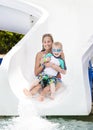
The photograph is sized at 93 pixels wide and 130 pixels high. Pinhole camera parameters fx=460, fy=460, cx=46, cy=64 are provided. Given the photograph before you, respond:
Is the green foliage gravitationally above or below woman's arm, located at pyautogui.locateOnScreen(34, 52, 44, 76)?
above

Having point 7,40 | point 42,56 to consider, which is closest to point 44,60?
point 42,56

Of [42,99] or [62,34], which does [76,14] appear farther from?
[42,99]

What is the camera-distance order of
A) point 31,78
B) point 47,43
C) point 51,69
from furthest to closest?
point 31,78, point 47,43, point 51,69

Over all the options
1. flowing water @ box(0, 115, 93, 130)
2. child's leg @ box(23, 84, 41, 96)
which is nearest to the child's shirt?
child's leg @ box(23, 84, 41, 96)

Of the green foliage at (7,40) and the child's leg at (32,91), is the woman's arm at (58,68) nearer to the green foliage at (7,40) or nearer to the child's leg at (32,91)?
the child's leg at (32,91)

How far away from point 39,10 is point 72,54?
1210 millimetres

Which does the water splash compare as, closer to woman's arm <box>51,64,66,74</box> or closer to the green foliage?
woman's arm <box>51,64,66,74</box>

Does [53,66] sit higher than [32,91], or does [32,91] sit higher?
[53,66]

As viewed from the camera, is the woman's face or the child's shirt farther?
the woman's face

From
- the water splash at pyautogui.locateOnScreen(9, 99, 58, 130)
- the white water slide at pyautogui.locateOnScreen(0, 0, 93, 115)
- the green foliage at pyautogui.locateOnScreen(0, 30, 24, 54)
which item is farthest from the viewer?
the green foliage at pyautogui.locateOnScreen(0, 30, 24, 54)

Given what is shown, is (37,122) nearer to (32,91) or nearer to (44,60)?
(32,91)

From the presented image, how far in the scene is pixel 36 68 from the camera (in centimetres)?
688

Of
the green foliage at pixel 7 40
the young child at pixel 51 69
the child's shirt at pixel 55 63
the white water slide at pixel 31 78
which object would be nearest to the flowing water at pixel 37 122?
the white water slide at pixel 31 78

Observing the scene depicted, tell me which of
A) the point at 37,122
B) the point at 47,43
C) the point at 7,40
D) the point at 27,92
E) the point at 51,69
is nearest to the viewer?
the point at 37,122
